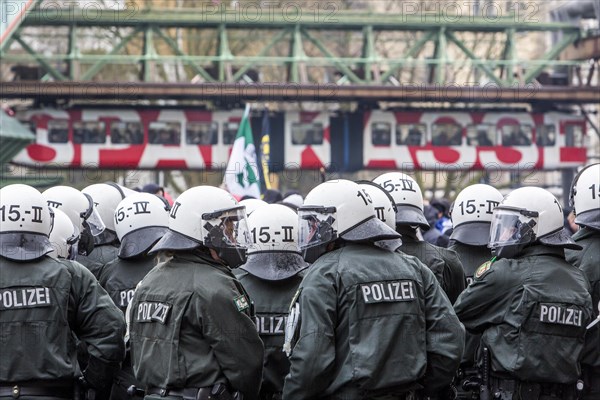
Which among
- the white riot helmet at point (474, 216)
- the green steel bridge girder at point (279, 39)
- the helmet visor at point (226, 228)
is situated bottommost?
the white riot helmet at point (474, 216)

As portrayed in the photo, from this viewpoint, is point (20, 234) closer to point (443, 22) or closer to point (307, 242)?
point (307, 242)

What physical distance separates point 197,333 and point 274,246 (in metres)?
1.46

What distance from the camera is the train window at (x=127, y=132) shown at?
1430 inches

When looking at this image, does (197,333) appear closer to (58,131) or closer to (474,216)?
(474,216)

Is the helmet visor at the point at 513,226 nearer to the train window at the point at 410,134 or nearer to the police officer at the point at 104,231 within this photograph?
the police officer at the point at 104,231

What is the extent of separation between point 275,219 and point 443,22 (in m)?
28.4

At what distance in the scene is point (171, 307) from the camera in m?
6.64

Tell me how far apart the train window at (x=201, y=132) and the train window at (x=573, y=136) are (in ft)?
34.4

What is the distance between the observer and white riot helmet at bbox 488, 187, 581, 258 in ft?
25.9

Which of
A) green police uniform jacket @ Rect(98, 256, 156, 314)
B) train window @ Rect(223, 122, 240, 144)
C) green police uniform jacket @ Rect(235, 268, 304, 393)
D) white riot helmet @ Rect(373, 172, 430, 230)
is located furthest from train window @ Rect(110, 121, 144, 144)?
green police uniform jacket @ Rect(235, 268, 304, 393)

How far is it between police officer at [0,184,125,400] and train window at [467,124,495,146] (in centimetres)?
3092

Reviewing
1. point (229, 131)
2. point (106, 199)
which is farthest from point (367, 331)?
point (229, 131)

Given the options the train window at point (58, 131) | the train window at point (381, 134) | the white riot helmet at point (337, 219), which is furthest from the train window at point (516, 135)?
the white riot helmet at point (337, 219)

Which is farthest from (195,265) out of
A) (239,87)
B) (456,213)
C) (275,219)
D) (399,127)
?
(399,127)
